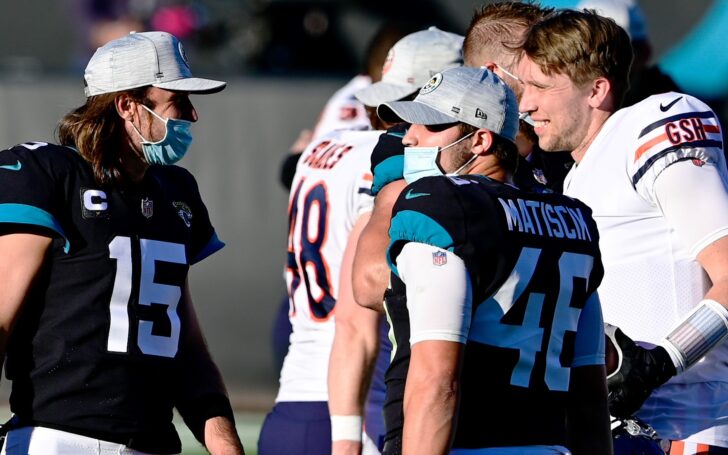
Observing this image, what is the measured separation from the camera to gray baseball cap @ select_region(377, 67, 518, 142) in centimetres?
346

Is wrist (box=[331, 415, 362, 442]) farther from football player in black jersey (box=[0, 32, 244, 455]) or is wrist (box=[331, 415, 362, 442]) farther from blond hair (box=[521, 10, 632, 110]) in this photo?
blond hair (box=[521, 10, 632, 110])

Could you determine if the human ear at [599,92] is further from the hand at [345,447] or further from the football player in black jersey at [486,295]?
the hand at [345,447]

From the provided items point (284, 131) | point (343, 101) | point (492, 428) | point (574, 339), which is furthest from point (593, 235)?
point (284, 131)

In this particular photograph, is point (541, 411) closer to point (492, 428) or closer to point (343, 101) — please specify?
point (492, 428)

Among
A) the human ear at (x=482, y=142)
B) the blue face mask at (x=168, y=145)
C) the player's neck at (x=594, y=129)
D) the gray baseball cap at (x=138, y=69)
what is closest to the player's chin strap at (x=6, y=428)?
the blue face mask at (x=168, y=145)

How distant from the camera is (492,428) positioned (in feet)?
10.6

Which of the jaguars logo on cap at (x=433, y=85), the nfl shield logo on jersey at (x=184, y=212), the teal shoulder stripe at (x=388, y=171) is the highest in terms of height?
the jaguars logo on cap at (x=433, y=85)

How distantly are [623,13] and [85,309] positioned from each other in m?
2.51

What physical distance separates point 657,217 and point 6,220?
6.02 ft

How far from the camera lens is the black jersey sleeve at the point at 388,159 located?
402 centimetres

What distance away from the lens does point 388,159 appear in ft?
13.3

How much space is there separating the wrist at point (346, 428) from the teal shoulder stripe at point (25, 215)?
1318 mm

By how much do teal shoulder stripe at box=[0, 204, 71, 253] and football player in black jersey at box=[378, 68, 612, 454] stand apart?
90cm

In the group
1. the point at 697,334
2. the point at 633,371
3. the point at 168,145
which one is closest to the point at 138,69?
the point at 168,145
